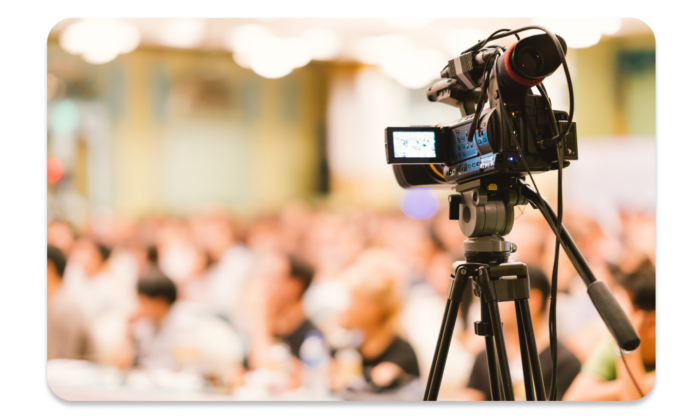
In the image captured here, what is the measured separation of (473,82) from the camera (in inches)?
39.0

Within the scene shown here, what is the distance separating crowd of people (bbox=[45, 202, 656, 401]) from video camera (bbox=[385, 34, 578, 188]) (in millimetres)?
902

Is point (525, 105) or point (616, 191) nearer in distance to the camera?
point (525, 105)

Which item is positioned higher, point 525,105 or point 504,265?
point 525,105

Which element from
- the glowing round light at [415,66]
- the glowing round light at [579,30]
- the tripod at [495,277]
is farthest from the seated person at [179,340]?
the glowing round light at [579,30]

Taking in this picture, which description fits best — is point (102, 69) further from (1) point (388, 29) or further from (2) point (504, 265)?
(2) point (504, 265)

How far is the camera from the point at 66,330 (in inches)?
92.3

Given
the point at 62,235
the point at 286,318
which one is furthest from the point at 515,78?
the point at 62,235

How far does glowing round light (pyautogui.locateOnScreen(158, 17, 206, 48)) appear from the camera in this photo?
3297 mm

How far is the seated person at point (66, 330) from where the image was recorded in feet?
7.58

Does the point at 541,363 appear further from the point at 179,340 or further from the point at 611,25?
the point at 611,25

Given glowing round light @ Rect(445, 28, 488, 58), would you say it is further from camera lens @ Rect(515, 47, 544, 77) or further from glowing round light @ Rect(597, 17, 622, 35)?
camera lens @ Rect(515, 47, 544, 77)

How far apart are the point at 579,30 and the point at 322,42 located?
1.66m
